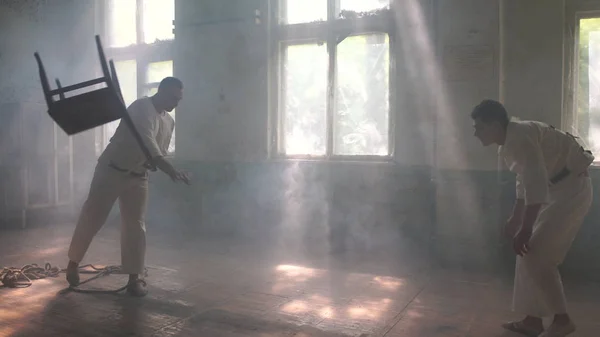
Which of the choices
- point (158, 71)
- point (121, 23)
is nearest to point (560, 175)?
point (158, 71)

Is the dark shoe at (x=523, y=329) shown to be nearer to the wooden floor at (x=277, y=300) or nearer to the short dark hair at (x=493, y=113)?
the wooden floor at (x=277, y=300)

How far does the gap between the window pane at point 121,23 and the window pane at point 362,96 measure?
355 centimetres

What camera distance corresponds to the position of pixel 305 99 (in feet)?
19.6

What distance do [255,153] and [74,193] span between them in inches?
135

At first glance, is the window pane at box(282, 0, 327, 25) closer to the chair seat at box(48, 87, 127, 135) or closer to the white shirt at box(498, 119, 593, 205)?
the chair seat at box(48, 87, 127, 135)

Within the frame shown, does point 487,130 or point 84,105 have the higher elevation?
point 84,105

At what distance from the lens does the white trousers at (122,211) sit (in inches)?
150

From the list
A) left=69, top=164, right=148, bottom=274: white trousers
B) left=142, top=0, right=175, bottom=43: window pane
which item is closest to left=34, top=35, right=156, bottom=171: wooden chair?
left=69, top=164, right=148, bottom=274: white trousers

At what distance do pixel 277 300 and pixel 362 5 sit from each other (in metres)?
3.60

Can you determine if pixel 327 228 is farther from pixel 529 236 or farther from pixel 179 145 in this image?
pixel 529 236

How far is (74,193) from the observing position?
25.2ft

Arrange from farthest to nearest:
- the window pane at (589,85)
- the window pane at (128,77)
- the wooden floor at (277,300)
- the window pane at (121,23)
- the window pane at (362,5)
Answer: the window pane at (128,77) < the window pane at (121,23) < the window pane at (362,5) < the window pane at (589,85) < the wooden floor at (277,300)

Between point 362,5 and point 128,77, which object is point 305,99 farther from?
point 128,77

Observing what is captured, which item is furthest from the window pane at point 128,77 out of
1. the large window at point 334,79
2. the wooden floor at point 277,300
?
the wooden floor at point 277,300
